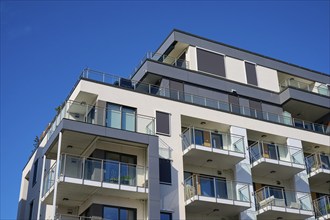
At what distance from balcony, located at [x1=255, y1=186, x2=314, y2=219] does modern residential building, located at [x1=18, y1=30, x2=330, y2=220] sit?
58mm

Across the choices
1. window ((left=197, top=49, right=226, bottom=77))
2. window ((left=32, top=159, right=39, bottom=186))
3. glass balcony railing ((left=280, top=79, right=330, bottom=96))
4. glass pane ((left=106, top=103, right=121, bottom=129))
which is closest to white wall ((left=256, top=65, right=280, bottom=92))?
glass balcony railing ((left=280, top=79, right=330, bottom=96))

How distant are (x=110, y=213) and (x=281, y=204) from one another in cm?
879

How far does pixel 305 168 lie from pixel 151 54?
10.9m

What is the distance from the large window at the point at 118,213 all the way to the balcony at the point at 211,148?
4181 millimetres

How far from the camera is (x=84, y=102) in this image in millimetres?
24188

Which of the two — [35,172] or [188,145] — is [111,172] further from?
[35,172]

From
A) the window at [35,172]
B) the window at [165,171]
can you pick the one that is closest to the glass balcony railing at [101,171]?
the window at [165,171]

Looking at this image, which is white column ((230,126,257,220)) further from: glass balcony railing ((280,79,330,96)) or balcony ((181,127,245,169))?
glass balcony railing ((280,79,330,96))

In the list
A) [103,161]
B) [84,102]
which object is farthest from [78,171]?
[84,102]

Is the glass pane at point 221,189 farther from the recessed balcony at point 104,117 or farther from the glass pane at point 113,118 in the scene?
the glass pane at point 113,118

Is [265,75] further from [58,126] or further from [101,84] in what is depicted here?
[58,126]

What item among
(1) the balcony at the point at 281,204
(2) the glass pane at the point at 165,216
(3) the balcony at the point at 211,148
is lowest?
A: (2) the glass pane at the point at 165,216

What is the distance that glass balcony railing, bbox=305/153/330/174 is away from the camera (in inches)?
1097

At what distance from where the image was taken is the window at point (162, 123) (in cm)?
2431
